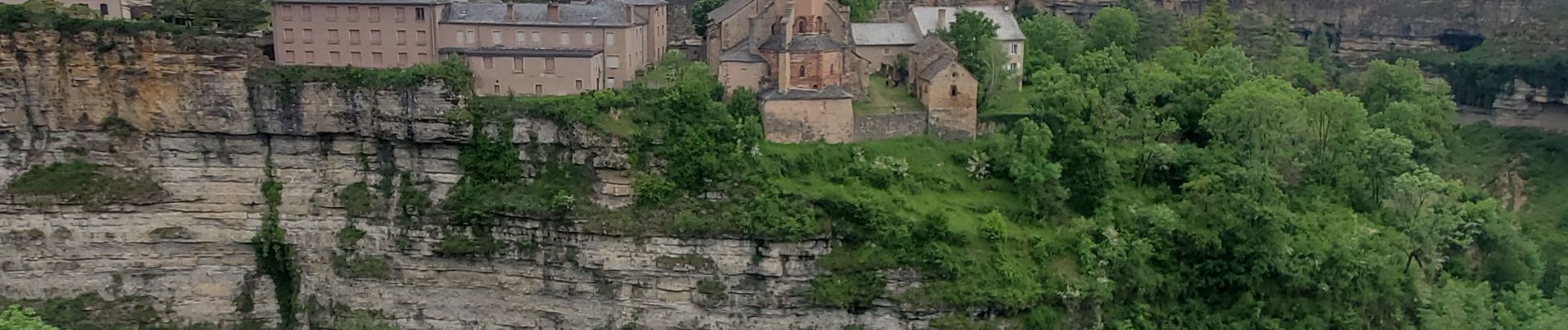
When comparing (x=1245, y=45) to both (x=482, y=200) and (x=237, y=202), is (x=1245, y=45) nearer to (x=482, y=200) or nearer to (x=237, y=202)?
(x=482, y=200)

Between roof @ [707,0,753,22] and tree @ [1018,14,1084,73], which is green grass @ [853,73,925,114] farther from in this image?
tree @ [1018,14,1084,73]

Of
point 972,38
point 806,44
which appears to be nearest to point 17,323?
point 806,44

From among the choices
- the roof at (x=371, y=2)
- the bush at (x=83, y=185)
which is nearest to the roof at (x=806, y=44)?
the roof at (x=371, y=2)

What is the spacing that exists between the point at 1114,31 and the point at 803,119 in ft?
55.6

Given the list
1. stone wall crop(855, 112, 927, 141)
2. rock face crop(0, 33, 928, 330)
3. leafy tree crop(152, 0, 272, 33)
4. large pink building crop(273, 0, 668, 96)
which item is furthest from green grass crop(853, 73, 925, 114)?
leafy tree crop(152, 0, 272, 33)

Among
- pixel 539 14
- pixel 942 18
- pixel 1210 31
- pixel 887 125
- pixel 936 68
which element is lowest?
pixel 887 125

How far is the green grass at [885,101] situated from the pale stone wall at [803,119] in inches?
59.1

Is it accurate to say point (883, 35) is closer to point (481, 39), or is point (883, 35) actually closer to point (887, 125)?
point (887, 125)

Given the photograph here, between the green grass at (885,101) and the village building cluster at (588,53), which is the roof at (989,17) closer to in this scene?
the green grass at (885,101)

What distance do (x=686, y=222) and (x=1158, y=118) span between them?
653 inches

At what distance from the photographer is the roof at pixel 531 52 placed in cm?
4112

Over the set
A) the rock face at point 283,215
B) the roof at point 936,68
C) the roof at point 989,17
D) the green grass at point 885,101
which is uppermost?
the roof at point 989,17

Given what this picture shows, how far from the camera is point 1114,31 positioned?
5244cm

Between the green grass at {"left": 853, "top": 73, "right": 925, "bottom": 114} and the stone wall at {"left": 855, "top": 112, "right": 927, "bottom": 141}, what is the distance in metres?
0.32
